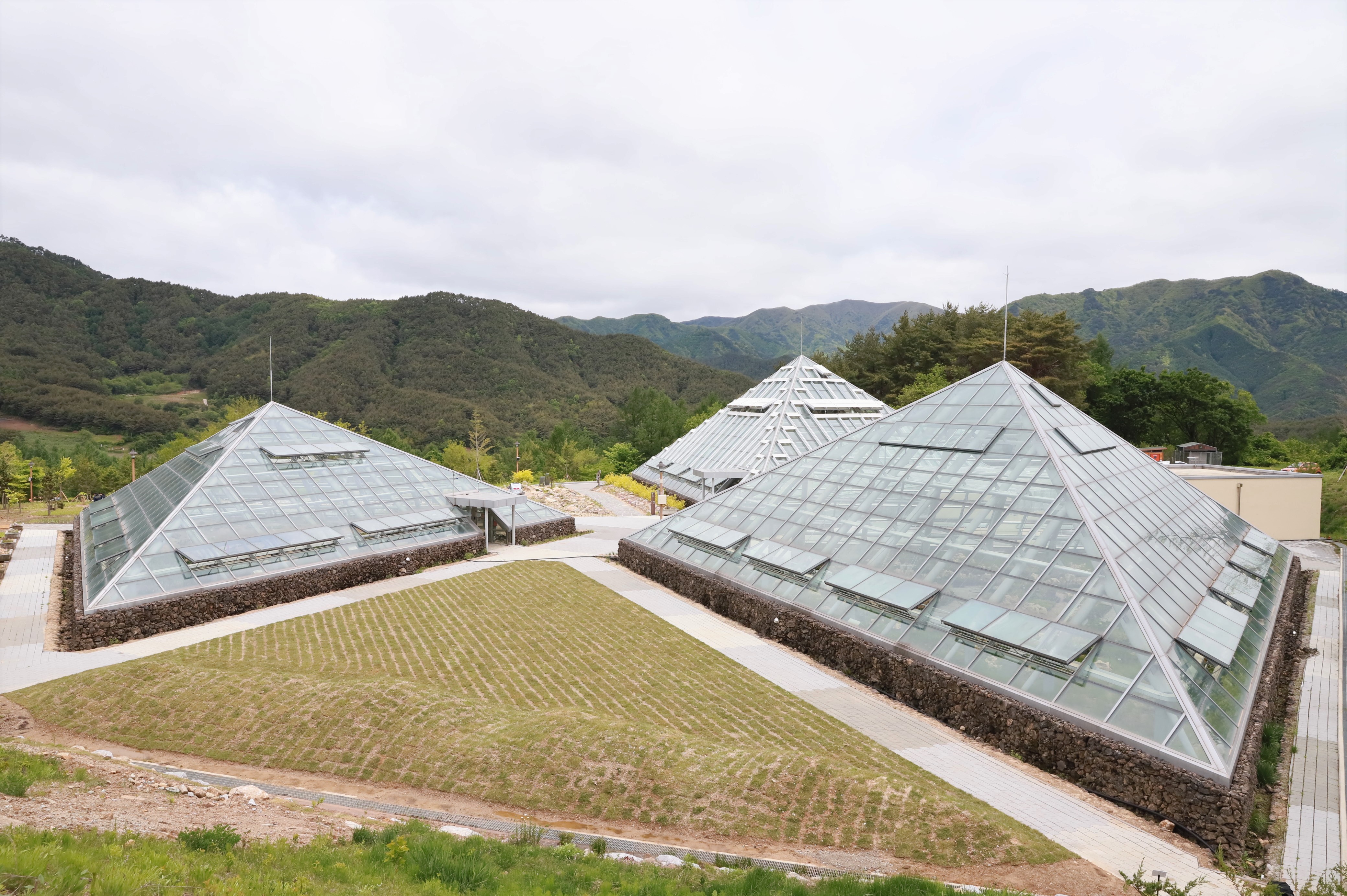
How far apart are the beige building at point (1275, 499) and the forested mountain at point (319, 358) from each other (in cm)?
5314

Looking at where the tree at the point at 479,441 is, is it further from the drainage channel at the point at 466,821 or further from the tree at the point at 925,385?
the drainage channel at the point at 466,821

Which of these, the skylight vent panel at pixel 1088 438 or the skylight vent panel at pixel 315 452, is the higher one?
the skylight vent panel at pixel 1088 438

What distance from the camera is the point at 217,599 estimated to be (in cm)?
1742

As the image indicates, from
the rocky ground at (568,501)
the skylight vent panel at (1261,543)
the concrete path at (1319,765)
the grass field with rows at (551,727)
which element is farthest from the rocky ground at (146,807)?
the rocky ground at (568,501)

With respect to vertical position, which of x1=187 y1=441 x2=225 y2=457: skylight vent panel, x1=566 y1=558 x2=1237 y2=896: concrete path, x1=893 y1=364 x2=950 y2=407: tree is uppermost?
x1=893 y1=364 x2=950 y2=407: tree

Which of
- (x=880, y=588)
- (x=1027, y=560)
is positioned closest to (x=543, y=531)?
(x=880, y=588)

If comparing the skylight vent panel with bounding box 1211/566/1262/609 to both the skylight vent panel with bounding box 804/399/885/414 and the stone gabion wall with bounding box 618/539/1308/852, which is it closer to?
the stone gabion wall with bounding box 618/539/1308/852

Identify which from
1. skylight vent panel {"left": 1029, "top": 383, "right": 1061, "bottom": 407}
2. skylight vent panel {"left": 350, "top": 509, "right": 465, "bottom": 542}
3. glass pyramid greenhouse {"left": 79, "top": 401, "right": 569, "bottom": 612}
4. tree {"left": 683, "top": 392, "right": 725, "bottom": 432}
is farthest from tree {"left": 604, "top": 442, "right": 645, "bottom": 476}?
skylight vent panel {"left": 1029, "top": 383, "right": 1061, "bottom": 407}

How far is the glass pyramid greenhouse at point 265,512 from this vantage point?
17.9m

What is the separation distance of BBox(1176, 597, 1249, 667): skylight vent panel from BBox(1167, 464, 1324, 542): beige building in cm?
1550

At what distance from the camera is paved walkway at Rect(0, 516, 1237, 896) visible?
8.34m

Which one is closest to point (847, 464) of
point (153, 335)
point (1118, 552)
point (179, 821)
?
point (1118, 552)

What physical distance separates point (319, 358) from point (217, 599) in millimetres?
70383

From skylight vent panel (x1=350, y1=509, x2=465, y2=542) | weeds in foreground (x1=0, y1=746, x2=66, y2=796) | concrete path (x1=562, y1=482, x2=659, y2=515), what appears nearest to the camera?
weeds in foreground (x1=0, y1=746, x2=66, y2=796)
